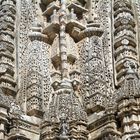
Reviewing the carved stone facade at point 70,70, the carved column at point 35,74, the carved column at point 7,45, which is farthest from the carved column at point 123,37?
the carved column at point 7,45

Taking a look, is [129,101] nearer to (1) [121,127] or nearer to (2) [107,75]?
(1) [121,127]

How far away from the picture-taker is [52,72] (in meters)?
12.0

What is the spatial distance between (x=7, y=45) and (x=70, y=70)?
1.41 metres

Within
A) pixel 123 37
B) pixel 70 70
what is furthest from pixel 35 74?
pixel 123 37

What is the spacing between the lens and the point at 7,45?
40.2 ft

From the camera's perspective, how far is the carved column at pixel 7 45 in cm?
1155

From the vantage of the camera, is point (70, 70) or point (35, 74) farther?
point (70, 70)

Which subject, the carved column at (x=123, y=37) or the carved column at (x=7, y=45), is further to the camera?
the carved column at (x=7, y=45)

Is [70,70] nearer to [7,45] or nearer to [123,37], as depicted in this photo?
[123,37]

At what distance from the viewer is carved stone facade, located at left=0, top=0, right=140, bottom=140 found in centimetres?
1029

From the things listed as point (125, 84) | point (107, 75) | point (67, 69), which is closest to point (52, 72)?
point (67, 69)

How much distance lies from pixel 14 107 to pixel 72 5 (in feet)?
10.2

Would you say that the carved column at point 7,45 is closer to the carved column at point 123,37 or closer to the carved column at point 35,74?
the carved column at point 35,74

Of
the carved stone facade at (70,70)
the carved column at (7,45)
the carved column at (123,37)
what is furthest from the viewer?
the carved column at (7,45)
